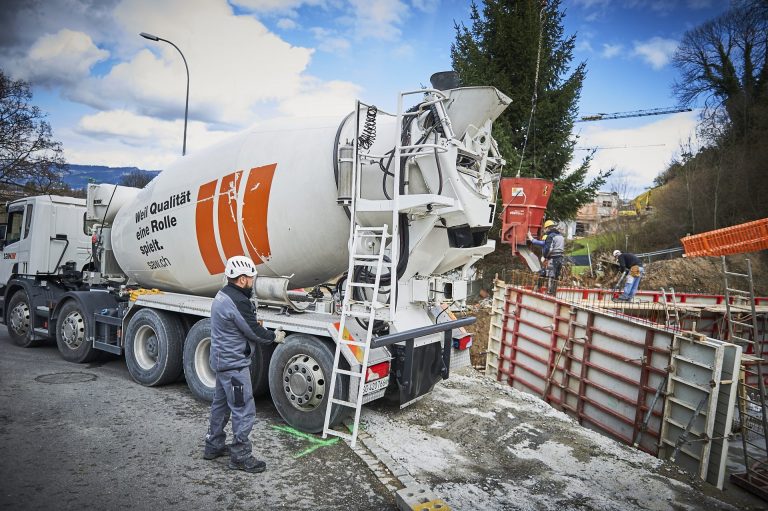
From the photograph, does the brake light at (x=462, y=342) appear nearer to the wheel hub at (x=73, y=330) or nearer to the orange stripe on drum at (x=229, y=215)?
the orange stripe on drum at (x=229, y=215)

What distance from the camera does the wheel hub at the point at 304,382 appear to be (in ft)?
17.1

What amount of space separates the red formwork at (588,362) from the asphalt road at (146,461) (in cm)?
467

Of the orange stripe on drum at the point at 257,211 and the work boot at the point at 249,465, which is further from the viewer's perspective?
the orange stripe on drum at the point at 257,211

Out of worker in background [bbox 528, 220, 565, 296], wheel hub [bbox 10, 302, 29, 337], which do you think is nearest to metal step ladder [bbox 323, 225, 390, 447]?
worker in background [bbox 528, 220, 565, 296]

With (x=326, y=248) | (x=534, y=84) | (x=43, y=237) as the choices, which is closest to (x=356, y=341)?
(x=326, y=248)

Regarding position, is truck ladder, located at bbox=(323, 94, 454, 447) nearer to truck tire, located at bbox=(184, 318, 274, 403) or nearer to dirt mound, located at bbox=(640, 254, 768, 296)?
truck tire, located at bbox=(184, 318, 274, 403)

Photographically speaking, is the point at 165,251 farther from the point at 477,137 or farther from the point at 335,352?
the point at 477,137

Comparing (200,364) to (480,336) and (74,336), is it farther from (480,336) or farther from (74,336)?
Result: (480,336)

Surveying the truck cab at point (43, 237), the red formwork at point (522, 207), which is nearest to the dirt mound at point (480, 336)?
the red formwork at point (522, 207)

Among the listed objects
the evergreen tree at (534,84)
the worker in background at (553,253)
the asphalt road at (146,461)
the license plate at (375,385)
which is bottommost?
the asphalt road at (146,461)

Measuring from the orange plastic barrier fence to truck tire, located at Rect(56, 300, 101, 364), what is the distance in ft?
30.0

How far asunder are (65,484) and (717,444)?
7188 millimetres

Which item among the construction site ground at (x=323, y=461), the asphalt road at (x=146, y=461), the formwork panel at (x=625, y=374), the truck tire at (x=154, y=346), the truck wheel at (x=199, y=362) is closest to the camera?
the asphalt road at (x=146, y=461)

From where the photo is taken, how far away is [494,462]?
4887 mm
